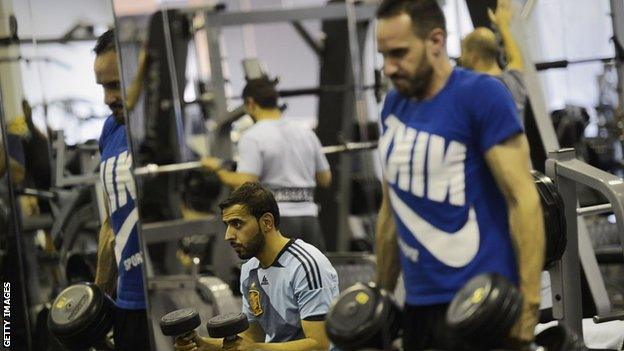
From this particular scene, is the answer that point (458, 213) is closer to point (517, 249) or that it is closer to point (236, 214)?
point (517, 249)

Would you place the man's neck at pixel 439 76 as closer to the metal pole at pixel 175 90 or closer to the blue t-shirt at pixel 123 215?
the blue t-shirt at pixel 123 215

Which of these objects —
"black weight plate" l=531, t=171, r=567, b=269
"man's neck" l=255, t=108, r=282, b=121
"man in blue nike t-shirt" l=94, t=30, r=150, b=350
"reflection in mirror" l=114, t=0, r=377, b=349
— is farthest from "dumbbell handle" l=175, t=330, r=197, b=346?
"reflection in mirror" l=114, t=0, r=377, b=349

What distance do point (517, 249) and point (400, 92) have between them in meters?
0.48

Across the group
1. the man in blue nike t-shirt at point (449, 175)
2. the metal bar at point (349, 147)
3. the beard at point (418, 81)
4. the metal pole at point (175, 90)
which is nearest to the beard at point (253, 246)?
the man in blue nike t-shirt at point (449, 175)

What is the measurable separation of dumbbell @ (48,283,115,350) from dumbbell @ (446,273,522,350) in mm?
1639

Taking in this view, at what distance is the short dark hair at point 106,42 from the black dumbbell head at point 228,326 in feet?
A: 4.11

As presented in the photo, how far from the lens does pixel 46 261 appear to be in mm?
4871

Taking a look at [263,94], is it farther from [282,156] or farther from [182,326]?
[182,326]

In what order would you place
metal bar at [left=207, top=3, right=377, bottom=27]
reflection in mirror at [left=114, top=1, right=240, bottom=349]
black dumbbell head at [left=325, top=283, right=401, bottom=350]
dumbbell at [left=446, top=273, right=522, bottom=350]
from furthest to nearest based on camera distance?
1. metal bar at [left=207, top=3, right=377, bottom=27]
2. reflection in mirror at [left=114, top=1, right=240, bottom=349]
3. black dumbbell head at [left=325, top=283, right=401, bottom=350]
4. dumbbell at [left=446, top=273, right=522, bottom=350]

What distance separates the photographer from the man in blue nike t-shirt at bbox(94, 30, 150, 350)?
4.16 metres

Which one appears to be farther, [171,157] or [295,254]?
[171,157]

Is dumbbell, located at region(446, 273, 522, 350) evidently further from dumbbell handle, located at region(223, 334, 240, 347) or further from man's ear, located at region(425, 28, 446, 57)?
dumbbell handle, located at region(223, 334, 240, 347)

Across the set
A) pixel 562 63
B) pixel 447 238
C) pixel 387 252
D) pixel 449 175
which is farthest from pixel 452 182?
pixel 562 63

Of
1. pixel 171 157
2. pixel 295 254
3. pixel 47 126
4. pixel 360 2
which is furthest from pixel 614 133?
pixel 171 157
